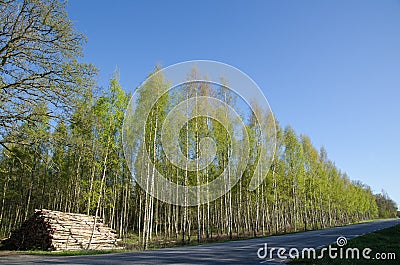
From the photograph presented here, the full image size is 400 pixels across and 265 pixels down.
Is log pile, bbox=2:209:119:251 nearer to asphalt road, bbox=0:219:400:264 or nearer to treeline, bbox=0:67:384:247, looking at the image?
treeline, bbox=0:67:384:247

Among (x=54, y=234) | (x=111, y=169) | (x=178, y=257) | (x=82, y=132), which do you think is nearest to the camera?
(x=178, y=257)

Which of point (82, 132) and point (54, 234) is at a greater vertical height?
point (82, 132)

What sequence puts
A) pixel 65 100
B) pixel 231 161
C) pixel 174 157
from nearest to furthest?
pixel 65 100 < pixel 174 157 < pixel 231 161

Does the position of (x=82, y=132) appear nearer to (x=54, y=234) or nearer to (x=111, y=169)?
(x=54, y=234)

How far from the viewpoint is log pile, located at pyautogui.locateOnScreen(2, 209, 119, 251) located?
1518 cm

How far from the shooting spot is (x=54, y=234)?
15.1 meters

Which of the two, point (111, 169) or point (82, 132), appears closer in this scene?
point (82, 132)

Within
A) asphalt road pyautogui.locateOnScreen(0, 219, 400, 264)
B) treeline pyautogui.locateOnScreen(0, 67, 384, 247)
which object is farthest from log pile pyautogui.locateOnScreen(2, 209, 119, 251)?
asphalt road pyautogui.locateOnScreen(0, 219, 400, 264)

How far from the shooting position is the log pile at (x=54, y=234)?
15180mm

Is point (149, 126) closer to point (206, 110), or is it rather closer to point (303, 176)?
point (206, 110)

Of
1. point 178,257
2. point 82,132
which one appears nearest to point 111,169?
point 82,132

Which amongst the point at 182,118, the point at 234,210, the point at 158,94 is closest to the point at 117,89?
the point at 158,94

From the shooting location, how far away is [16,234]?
16.4 m

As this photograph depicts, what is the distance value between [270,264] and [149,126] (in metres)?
13.9
